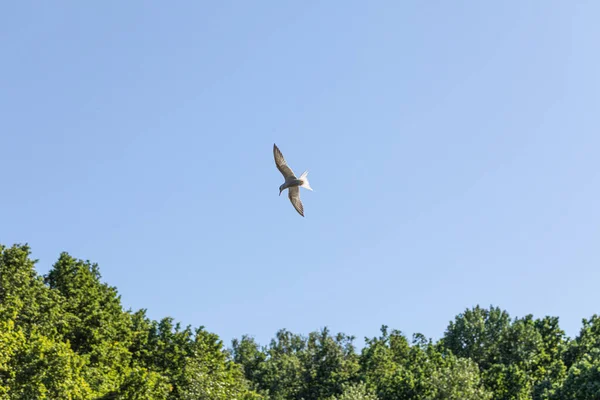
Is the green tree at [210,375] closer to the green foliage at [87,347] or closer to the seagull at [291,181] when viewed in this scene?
the green foliage at [87,347]

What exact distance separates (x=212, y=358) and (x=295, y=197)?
37.2m

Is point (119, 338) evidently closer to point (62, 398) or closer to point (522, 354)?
point (62, 398)

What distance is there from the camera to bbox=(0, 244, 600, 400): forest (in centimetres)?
5550

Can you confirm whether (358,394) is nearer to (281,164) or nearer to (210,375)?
(210,375)

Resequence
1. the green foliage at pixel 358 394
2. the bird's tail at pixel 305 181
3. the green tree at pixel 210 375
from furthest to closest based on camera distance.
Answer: the green foliage at pixel 358 394 → the green tree at pixel 210 375 → the bird's tail at pixel 305 181

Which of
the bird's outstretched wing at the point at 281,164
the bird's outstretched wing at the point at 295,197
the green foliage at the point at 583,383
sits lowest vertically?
the bird's outstretched wing at the point at 295,197

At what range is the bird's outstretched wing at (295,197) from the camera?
3186 cm

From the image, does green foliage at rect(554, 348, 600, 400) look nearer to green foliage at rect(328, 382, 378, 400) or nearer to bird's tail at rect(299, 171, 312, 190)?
green foliage at rect(328, 382, 378, 400)

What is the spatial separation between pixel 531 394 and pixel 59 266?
40.4m

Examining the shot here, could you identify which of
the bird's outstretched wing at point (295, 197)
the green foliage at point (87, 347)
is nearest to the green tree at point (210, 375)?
the green foliage at point (87, 347)

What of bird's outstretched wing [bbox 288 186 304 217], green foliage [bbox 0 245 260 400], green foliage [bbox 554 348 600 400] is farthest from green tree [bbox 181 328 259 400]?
bird's outstretched wing [bbox 288 186 304 217]

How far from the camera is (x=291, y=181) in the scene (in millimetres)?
31703

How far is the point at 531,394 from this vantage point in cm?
7506

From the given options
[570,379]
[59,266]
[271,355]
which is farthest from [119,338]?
[271,355]
